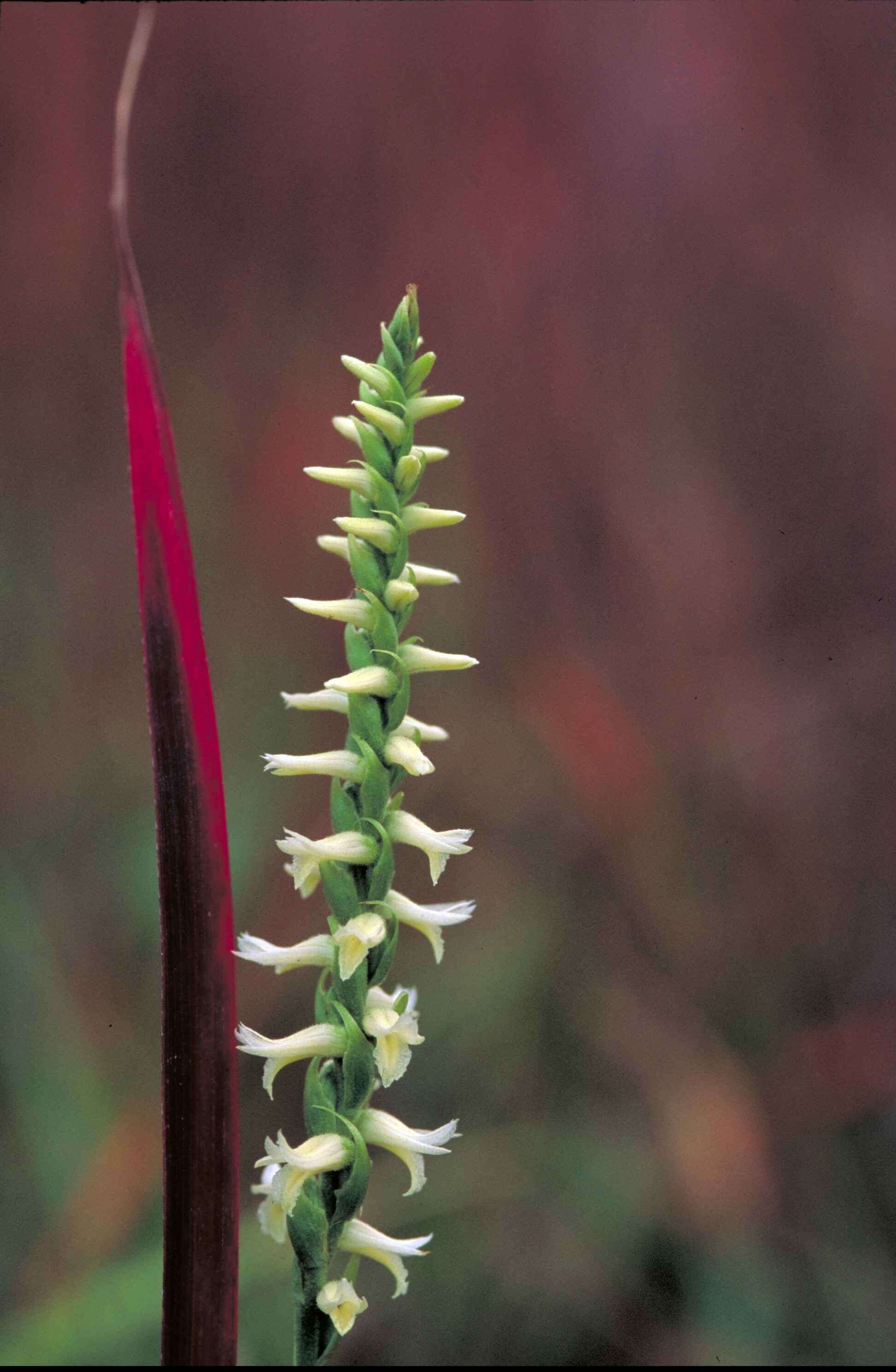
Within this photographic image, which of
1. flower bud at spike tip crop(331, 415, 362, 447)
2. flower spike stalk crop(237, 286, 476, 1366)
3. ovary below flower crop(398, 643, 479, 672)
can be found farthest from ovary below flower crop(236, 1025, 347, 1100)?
flower bud at spike tip crop(331, 415, 362, 447)

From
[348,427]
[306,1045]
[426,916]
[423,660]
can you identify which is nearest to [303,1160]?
[306,1045]

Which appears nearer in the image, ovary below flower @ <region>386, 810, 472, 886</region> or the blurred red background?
ovary below flower @ <region>386, 810, 472, 886</region>

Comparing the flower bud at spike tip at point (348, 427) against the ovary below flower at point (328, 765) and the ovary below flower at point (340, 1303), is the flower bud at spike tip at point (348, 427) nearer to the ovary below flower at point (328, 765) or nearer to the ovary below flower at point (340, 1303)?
the ovary below flower at point (328, 765)

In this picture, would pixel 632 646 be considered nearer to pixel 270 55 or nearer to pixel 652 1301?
pixel 652 1301

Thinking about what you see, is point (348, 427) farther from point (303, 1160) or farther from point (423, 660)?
point (303, 1160)

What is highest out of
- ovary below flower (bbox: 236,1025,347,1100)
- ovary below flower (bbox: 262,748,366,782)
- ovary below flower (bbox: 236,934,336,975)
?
ovary below flower (bbox: 262,748,366,782)

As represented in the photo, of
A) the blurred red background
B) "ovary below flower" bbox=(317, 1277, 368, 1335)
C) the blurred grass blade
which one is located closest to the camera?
the blurred grass blade

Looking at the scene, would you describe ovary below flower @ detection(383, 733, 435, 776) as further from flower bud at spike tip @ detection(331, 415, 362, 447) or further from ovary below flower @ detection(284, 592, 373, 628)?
flower bud at spike tip @ detection(331, 415, 362, 447)
